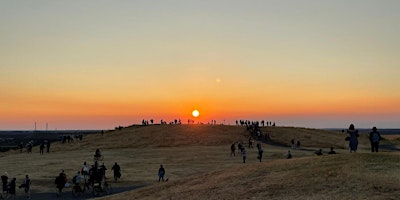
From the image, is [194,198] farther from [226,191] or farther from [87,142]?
[87,142]

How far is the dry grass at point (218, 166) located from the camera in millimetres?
22156

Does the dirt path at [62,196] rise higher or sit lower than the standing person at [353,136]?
lower

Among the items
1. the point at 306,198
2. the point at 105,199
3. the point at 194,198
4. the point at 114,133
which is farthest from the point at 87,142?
the point at 306,198

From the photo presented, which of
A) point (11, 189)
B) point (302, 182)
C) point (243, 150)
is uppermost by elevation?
point (243, 150)

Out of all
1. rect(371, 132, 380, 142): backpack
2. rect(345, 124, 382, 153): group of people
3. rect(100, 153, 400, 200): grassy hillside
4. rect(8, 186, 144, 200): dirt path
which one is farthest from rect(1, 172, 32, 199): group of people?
rect(371, 132, 380, 142): backpack

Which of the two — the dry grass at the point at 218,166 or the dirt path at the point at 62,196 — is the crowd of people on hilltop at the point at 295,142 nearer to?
the dry grass at the point at 218,166

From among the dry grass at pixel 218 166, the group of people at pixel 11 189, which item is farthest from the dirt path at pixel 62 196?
the dry grass at pixel 218 166

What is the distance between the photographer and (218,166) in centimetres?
5325

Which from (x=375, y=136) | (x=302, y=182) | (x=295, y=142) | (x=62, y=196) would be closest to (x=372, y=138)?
(x=375, y=136)

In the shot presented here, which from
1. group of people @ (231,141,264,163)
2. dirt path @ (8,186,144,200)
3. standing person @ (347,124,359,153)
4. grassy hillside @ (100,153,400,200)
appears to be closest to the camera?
grassy hillside @ (100,153,400,200)

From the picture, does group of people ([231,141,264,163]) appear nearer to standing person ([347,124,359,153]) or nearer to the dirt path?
the dirt path

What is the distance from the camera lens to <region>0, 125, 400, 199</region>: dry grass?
22.2 metres

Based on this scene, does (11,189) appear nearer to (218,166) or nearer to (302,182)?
(218,166)

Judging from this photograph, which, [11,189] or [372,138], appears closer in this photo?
[372,138]
